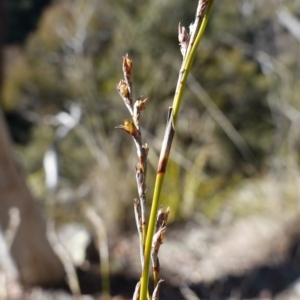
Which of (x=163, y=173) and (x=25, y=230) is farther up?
(x=25, y=230)

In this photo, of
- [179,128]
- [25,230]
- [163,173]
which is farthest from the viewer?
[179,128]

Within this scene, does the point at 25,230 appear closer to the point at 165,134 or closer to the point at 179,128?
the point at 165,134

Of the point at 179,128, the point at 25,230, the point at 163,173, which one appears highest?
the point at 179,128

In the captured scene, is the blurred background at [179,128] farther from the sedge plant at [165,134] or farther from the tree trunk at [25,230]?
the sedge plant at [165,134]

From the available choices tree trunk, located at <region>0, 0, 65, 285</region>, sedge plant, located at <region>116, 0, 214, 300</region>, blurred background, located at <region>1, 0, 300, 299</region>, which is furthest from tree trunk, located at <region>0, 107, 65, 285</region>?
sedge plant, located at <region>116, 0, 214, 300</region>

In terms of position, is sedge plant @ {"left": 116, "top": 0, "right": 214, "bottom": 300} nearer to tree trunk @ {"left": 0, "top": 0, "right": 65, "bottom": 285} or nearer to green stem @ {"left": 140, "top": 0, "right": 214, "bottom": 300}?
green stem @ {"left": 140, "top": 0, "right": 214, "bottom": 300}

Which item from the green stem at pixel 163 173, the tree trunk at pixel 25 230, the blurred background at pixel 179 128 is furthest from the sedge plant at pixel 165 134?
the blurred background at pixel 179 128

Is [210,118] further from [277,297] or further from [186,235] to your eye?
[277,297]

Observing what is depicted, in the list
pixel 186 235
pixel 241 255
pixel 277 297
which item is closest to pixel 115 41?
pixel 186 235

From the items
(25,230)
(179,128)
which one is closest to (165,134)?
(25,230)
